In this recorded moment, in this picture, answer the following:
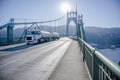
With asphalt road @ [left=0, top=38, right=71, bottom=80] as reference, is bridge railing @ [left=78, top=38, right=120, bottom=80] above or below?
above

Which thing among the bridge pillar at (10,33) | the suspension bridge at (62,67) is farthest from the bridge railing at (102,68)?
the bridge pillar at (10,33)

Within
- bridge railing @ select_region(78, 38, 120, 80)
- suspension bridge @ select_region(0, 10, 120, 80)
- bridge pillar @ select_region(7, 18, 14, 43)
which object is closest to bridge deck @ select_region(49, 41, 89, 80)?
suspension bridge @ select_region(0, 10, 120, 80)

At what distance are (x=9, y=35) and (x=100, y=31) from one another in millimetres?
147844

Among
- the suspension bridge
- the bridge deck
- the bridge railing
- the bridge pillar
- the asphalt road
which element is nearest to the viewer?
the bridge railing

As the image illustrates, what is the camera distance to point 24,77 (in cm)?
846

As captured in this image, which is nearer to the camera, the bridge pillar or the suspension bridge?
the suspension bridge

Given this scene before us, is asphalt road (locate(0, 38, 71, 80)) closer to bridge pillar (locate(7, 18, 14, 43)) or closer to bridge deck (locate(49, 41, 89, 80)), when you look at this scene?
bridge deck (locate(49, 41, 89, 80))

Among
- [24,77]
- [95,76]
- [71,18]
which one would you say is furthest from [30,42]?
[71,18]

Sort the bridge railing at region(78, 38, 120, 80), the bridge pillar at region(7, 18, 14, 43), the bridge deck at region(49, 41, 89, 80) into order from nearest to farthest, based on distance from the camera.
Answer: the bridge railing at region(78, 38, 120, 80) < the bridge deck at region(49, 41, 89, 80) < the bridge pillar at region(7, 18, 14, 43)

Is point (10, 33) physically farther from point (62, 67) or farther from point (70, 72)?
point (70, 72)

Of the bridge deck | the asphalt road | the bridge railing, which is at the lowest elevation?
the asphalt road

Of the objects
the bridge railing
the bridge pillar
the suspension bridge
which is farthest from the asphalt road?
the bridge pillar

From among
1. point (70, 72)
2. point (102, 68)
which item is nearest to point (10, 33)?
point (70, 72)

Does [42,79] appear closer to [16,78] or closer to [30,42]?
[16,78]
